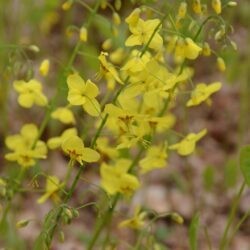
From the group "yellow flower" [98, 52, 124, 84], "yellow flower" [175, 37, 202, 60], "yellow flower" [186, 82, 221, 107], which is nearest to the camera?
"yellow flower" [98, 52, 124, 84]

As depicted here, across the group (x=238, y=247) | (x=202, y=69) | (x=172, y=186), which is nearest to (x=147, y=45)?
(x=238, y=247)

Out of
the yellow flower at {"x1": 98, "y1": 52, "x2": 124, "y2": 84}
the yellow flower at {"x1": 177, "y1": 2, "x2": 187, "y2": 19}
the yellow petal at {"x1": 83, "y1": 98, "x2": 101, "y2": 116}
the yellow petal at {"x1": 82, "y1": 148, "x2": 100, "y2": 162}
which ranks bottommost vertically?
the yellow petal at {"x1": 82, "y1": 148, "x2": 100, "y2": 162}

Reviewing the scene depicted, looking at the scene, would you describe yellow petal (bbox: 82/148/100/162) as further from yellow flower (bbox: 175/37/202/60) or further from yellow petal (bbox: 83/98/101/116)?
yellow flower (bbox: 175/37/202/60)

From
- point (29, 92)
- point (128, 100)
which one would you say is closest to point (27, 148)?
point (29, 92)

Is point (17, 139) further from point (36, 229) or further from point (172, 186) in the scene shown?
point (172, 186)

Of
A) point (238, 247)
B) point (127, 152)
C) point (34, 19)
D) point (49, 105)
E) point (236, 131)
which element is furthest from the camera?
point (236, 131)

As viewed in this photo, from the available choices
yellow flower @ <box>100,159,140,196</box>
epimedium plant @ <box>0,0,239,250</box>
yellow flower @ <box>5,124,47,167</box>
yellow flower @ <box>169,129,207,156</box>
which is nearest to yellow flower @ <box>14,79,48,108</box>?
epimedium plant @ <box>0,0,239,250</box>

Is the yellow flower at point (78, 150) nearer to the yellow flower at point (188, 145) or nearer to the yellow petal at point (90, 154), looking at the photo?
the yellow petal at point (90, 154)
